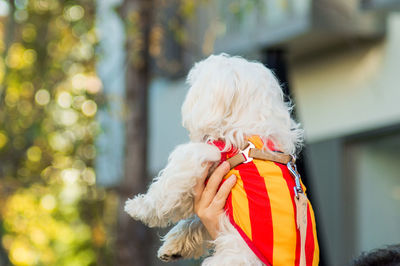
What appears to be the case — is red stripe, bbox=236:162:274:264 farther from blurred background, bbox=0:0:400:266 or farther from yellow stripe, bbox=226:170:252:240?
blurred background, bbox=0:0:400:266

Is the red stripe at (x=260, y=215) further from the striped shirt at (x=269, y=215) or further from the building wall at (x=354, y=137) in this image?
the building wall at (x=354, y=137)

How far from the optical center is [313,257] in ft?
10.5

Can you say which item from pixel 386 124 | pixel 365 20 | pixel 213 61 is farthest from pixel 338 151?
pixel 213 61

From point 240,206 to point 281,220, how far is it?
0.18 m

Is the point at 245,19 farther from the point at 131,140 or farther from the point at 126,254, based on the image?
the point at 126,254

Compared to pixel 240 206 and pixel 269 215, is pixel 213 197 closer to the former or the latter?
pixel 240 206

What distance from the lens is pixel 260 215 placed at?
317cm

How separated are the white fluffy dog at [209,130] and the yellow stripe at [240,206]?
60 millimetres

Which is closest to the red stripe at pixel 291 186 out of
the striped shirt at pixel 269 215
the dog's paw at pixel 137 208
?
the striped shirt at pixel 269 215

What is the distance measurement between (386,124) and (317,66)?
1.62m

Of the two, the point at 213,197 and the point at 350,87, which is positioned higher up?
the point at 213,197

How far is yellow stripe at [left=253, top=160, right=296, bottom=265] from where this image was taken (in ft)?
10.3

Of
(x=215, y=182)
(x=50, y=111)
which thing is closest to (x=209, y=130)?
(x=215, y=182)

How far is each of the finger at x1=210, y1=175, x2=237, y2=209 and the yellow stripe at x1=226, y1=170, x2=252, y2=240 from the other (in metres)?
0.02
